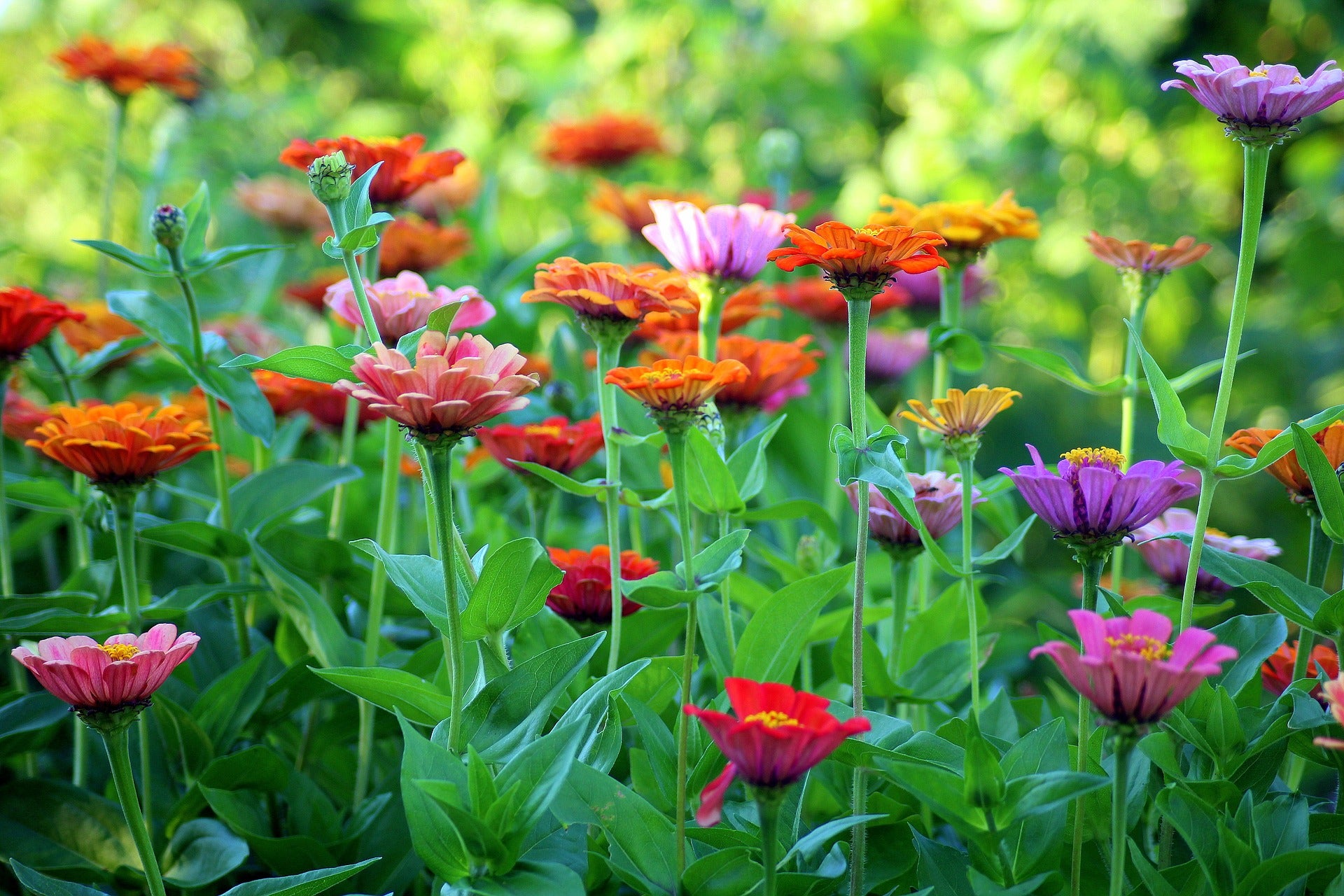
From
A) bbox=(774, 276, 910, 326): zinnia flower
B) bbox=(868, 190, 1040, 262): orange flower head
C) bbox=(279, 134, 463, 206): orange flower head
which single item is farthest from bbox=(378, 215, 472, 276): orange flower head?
bbox=(868, 190, 1040, 262): orange flower head

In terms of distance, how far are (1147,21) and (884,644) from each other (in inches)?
60.1

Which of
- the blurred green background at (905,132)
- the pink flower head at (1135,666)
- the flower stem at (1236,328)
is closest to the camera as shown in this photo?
the pink flower head at (1135,666)

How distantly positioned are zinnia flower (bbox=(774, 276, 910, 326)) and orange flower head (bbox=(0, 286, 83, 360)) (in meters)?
0.53

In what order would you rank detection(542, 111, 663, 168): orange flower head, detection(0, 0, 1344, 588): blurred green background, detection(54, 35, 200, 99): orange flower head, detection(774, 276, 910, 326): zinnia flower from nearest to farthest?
detection(774, 276, 910, 326): zinnia flower
detection(54, 35, 200, 99): orange flower head
detection(542, 111, 663, 168): orange flower head
detection(0, 0, 1344, 588): blurred green background

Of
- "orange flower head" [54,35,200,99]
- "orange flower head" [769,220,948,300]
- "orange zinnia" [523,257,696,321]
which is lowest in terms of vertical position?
Result: "orange zinnia" [523,257,696,321]

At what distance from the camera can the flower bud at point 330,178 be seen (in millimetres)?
522

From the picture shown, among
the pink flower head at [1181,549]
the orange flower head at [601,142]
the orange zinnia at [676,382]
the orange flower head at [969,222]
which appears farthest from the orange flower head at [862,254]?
the orange flower head at [601,142]

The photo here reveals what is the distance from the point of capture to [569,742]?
47cm

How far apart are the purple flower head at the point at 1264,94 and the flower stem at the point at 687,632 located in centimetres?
29

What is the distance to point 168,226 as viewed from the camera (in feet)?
2.10

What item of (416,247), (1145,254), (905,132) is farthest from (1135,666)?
(905,132)

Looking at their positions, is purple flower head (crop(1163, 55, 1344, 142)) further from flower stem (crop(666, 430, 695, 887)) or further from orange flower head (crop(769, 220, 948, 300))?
flower stem (crop(666, 430, 695, 887))

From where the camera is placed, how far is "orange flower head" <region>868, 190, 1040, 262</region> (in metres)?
0.67

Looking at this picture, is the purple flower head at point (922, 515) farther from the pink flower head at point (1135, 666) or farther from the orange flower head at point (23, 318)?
the orange flower head at point (23, 318)
